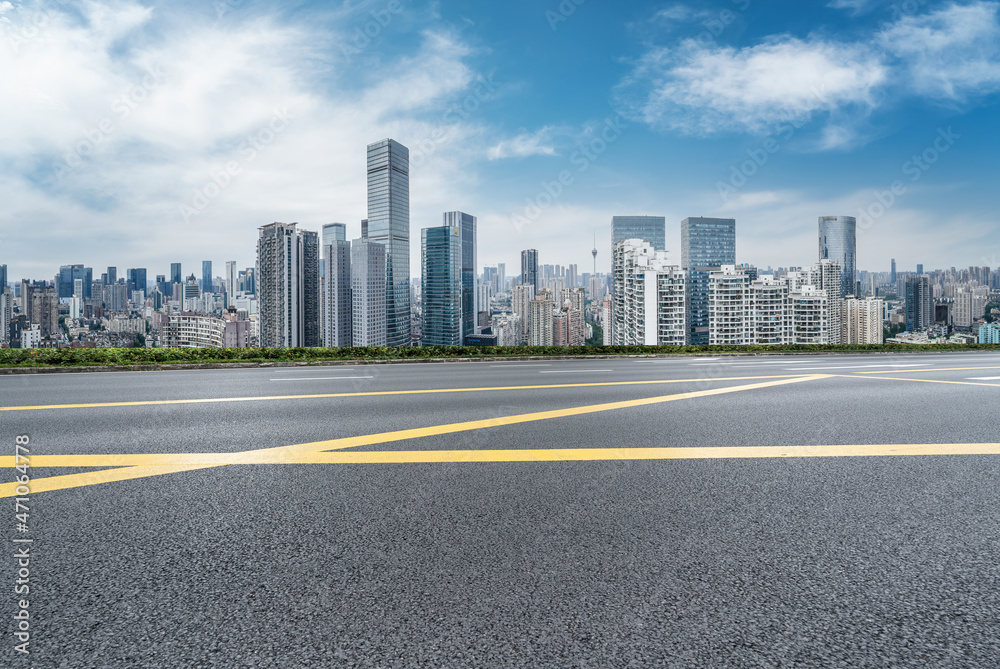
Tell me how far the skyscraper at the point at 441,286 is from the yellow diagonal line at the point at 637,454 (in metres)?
111

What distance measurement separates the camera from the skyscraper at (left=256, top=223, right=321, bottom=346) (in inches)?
2608

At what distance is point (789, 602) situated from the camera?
93.0 inches

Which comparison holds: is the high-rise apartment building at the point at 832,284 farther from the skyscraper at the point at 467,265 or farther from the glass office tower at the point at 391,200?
the glass office tower at the point at 391,200

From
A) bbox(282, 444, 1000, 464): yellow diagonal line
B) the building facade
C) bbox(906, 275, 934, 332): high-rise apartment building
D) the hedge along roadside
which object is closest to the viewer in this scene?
bbox(282, 444, 1000, 464): yellow diagonal line

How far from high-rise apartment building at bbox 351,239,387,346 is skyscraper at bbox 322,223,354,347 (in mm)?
2622

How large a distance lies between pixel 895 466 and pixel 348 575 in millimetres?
4662

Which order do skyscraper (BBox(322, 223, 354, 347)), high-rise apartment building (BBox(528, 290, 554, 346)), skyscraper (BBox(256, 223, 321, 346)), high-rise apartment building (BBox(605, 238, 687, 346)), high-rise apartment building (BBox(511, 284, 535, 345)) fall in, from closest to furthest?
high-rise apartment building (BBox(605, 238, 687, 346)), skyscraper (BBox(256, 223, 321, 346)), skyscraper (BBox(322, 223, 354, 347)), high-rise apartment building (BBox(528, 290, 554, 346)), high-rise apartment building (BBox(511, 284, 535, 345))

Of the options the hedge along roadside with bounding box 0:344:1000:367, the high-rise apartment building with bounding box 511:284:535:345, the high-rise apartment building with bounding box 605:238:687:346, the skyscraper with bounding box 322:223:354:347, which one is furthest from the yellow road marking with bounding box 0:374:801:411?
the high-rise apartment building with bounding box 511:284:535:345

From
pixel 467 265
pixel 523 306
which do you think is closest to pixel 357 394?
pixel 523 306

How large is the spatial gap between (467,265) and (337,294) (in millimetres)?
92939

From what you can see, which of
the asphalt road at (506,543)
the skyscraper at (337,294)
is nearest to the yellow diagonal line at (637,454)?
the asphalt road at (506,543)

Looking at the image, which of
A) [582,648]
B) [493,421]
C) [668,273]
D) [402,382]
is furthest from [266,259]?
[582,648]

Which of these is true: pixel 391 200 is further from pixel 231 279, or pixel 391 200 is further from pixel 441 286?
pixel 231 279

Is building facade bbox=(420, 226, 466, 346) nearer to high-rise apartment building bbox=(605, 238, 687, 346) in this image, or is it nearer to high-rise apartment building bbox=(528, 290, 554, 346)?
high-rise apartment building bbox=(528, 290, 554, 346)
